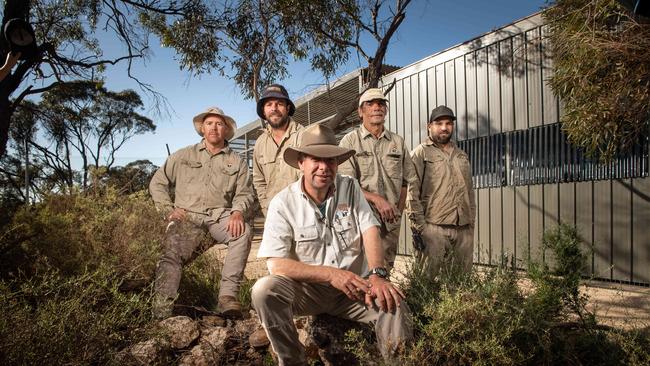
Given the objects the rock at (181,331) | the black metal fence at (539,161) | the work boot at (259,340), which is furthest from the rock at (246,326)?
the black metal fence at (539,161)

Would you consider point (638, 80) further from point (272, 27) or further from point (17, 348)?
point (272, 27)

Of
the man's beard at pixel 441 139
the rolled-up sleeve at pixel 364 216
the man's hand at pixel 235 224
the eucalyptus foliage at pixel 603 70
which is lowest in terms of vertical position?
the man's hand at pixel 235 224

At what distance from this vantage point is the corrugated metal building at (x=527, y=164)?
725cm

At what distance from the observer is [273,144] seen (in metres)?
5.17

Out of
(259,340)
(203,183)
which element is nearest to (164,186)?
(203,183)

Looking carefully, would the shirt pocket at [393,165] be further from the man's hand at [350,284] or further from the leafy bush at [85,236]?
the leafy bush at [85,236]

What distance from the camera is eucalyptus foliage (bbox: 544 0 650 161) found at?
17.8ft

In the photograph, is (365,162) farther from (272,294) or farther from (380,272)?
(272,294)

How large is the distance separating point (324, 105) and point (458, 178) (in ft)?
39.3

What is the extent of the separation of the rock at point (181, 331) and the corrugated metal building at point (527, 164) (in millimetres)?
4075

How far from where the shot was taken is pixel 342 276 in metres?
3.01

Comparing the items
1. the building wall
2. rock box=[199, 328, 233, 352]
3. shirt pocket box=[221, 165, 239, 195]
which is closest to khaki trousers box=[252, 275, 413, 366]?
rock box=[199, 328, 233, 352]

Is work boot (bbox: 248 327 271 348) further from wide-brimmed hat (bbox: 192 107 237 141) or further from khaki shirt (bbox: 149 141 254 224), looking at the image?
wide-brimmed hat (bbox: 192 107 237 141)

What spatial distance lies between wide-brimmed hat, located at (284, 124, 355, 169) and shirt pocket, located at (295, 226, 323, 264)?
51cm
